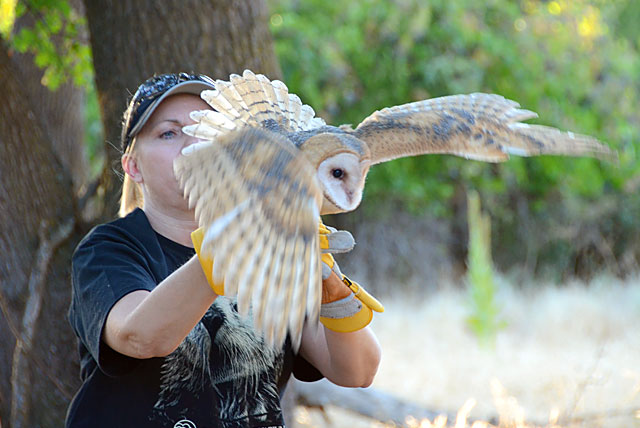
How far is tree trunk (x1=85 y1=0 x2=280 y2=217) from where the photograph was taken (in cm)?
247

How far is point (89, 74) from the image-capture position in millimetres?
3629

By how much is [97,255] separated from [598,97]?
825cm

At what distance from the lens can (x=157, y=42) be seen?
2.47 meters

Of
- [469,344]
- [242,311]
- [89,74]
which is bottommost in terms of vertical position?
[469,344]

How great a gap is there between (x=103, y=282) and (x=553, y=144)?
1.19 metres

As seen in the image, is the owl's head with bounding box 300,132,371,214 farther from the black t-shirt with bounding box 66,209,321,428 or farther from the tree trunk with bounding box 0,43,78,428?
the tree trunk with bounding box 0,43,78,428

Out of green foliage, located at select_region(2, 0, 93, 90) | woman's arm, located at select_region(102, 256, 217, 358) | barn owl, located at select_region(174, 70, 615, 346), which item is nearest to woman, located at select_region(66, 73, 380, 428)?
woman's arm, located at select_region(102, 256, 217, 358)

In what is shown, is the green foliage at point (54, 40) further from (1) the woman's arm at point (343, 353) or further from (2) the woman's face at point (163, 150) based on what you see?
(1) the woman's arm at point (343, 353)

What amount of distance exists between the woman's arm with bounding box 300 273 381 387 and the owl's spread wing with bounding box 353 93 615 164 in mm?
455

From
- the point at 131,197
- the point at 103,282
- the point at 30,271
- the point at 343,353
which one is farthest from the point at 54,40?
the point at 343,353

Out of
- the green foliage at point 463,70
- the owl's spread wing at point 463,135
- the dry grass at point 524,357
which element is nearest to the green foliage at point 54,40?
the owl's spread wing at point 463,135

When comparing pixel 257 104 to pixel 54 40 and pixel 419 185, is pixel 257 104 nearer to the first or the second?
pixel 54 40

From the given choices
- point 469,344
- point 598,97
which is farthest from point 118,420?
point 598,97

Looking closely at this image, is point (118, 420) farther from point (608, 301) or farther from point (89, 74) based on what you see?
point (608, 301)
